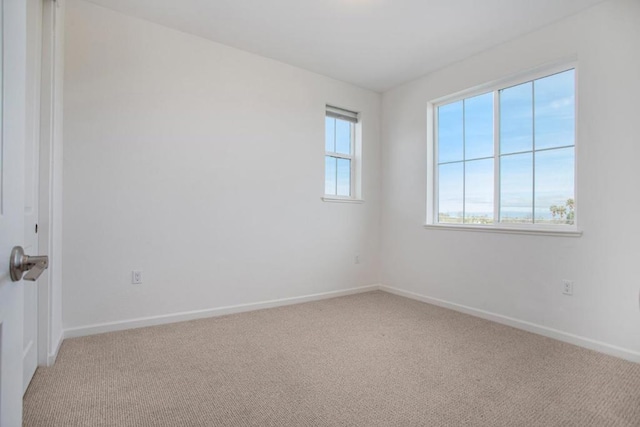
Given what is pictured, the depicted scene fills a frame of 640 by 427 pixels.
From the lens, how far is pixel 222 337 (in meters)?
2.64

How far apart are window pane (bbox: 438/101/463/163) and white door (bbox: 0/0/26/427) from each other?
368cm

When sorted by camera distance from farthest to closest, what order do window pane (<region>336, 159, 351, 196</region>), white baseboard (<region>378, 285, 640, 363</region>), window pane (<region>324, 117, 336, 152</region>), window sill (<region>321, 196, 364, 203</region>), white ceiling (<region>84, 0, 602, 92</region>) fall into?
window pane (<region>336, 159, 351, 196</region>) < window pane (<region>324, 117, 336, 152</region>) < window sill (<region>321, 196, 364, 203</region>) < white ceiling (<region>84, 0, 602, 92</region>) < white baseboard (<region>378, 285, 640, 363</region>)

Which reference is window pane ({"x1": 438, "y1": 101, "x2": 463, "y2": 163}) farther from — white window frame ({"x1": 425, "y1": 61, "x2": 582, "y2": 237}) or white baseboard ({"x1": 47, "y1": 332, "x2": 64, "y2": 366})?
white baseboard ({"x1": 47, "y1": 332, "x2": 64, "y2": 366})

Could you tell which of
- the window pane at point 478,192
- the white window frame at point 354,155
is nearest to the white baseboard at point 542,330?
the window pane at point 478,192

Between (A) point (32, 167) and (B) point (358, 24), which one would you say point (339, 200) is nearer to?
(B) point (358, 24)

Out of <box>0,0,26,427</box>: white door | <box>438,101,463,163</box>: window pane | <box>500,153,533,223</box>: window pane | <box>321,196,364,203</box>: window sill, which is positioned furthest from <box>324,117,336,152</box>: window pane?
<box>0,0,26,427</box>: white door

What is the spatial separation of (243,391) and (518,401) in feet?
4.87

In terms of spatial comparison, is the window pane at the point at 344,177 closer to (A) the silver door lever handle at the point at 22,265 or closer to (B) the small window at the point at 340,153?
(B) the small window at the point at 340,153

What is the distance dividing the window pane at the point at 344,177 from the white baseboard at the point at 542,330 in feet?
4.91

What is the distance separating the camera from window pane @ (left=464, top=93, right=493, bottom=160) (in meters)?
3.38

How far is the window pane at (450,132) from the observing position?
3676mm

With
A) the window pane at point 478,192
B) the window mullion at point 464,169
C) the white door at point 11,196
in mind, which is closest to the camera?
the white door at point 11,196

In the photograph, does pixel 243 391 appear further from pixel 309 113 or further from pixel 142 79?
pixel 309 113

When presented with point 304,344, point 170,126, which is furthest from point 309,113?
point 304,344
